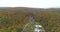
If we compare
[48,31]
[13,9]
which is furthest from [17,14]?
[48,31]

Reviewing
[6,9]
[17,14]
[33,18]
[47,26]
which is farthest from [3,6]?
[47,26]
